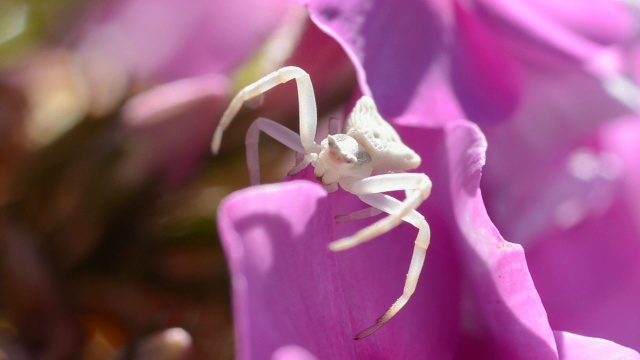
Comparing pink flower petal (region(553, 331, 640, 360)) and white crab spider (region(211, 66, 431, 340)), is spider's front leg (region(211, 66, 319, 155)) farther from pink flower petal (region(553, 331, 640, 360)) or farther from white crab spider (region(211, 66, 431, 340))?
pink flower petal (region(553, 331, 640, 360))

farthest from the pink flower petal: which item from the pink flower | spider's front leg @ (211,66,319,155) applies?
spider's front leg @ (211,66,319,155)

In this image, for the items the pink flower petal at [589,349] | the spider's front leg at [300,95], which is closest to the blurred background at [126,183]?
the spider's front leg at [300,95]

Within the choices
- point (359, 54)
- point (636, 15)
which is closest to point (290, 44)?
point (359, 54)

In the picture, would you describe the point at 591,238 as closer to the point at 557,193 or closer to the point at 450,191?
the point at 557,193

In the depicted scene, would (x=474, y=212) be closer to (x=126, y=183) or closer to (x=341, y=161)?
(x=341, y=161)

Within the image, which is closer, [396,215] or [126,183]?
[396,215]

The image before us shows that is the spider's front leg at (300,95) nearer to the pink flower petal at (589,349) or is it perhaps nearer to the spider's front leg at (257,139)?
the spider's front leg at (257,139)

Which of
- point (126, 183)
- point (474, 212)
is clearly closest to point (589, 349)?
point (474, 212)
